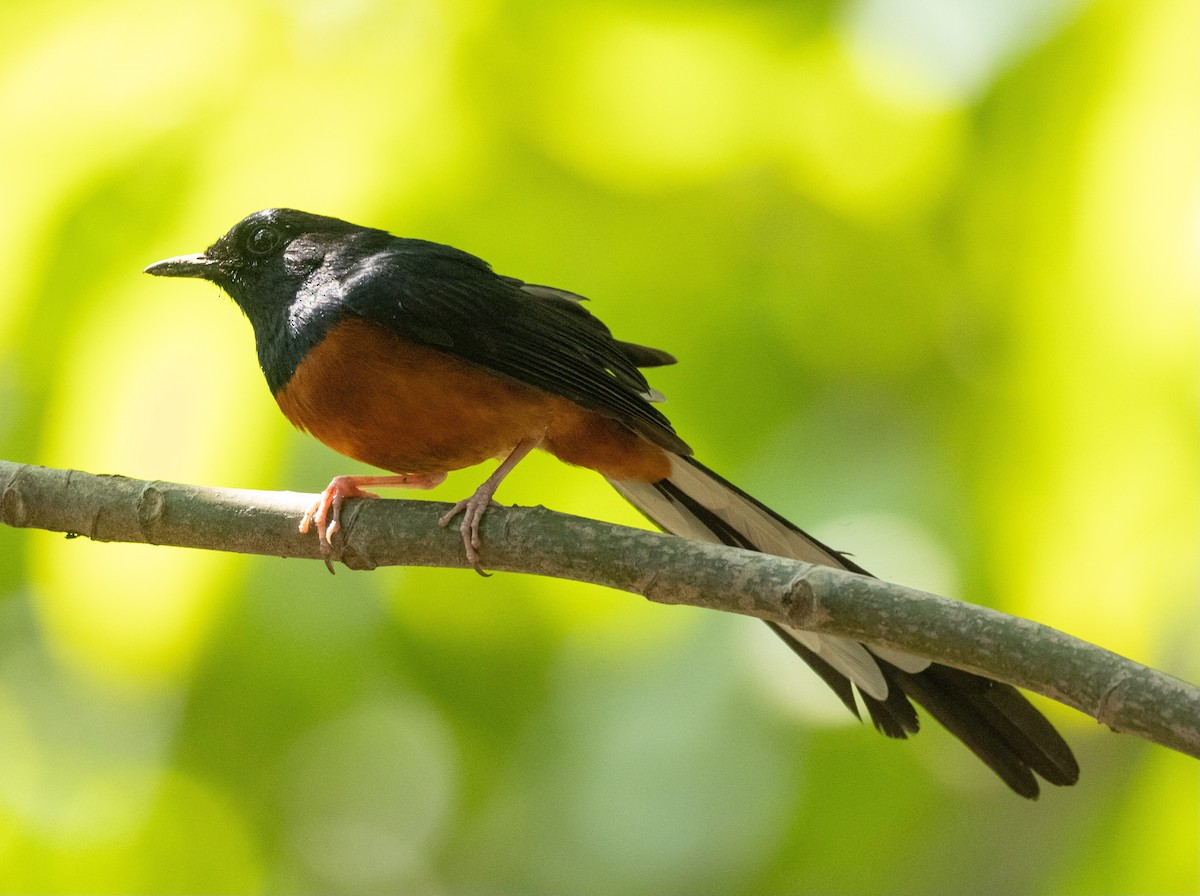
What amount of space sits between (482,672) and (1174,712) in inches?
93.8

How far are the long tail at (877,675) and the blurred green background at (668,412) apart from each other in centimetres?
22

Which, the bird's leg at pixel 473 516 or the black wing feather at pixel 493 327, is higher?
the black wing feather at pixel 493 327

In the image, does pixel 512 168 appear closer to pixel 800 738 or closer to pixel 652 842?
pixel 800 738

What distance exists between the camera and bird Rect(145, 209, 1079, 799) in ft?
9.28

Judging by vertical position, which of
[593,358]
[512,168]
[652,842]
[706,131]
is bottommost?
[652,842]

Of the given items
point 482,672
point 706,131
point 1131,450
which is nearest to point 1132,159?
point 1131,450

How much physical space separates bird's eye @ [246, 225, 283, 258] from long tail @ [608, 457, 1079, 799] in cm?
111

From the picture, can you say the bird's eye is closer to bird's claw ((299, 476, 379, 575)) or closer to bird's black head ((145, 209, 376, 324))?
bird's black head ((145, 209, 376, 324))

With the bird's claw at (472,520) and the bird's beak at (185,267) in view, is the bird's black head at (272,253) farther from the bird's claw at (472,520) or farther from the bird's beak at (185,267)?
the bird's claw at (472,520)

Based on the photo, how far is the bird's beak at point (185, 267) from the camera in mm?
2760

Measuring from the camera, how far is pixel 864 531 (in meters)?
3.58

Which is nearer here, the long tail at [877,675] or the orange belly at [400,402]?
the long tail at [877,675]

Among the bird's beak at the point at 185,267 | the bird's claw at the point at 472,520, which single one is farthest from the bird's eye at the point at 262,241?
the bird's claw at the point at 472,520

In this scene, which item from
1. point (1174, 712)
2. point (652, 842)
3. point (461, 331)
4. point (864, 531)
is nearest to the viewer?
point (1174, 712)
